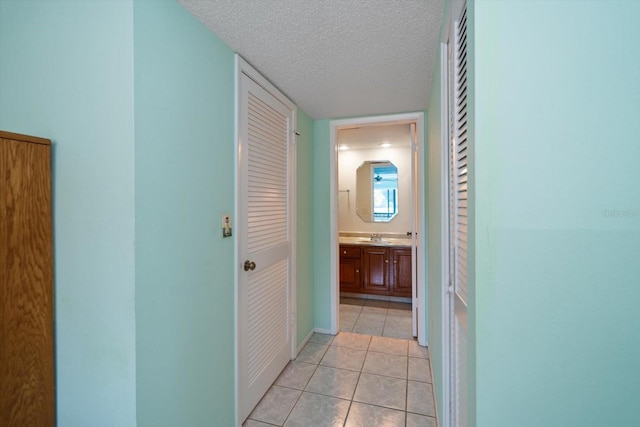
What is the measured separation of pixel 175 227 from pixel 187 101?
0.57m

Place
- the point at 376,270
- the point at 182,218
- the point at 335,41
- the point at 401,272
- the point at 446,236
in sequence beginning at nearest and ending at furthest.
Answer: the point at 182,218 → the point at 446,236 → the point at 335,41 → the point at 401,272 → the point at 376,270

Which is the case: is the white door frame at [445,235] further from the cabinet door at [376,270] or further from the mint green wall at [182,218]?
the cabinet door at [376,270]

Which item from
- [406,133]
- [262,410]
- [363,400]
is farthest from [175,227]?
[406,133]

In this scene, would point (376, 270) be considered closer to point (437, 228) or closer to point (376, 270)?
point (376, 270)

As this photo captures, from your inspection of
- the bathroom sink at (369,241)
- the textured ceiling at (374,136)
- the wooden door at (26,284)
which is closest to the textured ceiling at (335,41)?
the wooden door at (26,284)

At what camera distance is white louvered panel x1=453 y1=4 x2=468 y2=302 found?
0.92 meters

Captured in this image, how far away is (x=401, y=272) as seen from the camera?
3713 millimetres

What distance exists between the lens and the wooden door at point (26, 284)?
94 centimetres

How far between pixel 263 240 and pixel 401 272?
2.40 m

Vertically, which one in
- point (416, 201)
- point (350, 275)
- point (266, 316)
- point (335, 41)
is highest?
point (335, 41)

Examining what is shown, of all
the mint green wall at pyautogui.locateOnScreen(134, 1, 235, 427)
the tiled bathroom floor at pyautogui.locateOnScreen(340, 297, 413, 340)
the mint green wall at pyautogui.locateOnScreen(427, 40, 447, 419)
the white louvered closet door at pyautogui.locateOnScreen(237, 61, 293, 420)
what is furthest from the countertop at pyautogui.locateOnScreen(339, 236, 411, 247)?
the mint green wall at pyautogui.locateOnScreen(134, 1, 235, 427)

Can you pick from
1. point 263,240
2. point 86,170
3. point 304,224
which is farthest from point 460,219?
point 304,224

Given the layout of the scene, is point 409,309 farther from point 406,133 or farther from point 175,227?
point 175,227

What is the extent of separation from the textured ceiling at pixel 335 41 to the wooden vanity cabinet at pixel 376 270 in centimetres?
217
